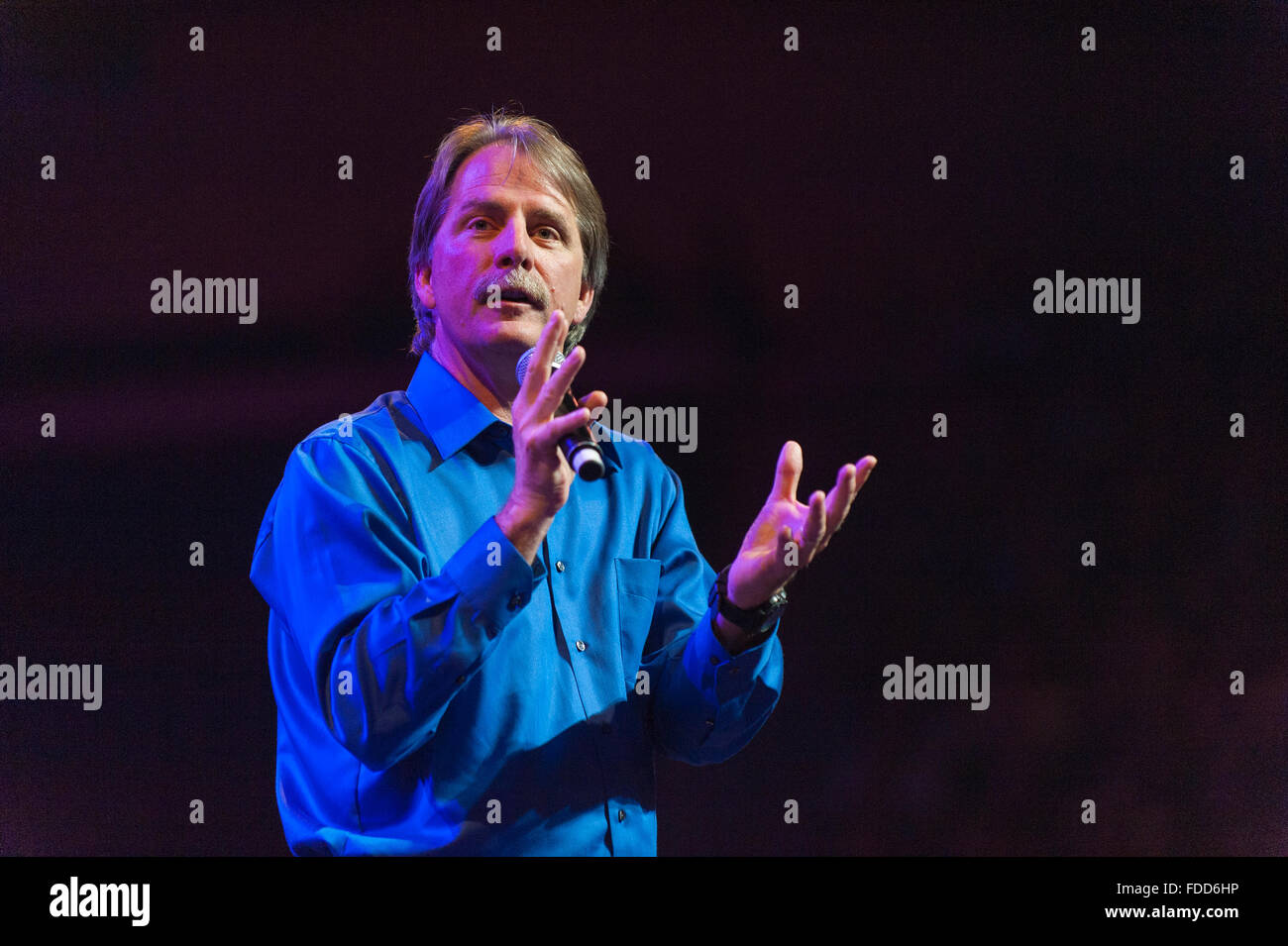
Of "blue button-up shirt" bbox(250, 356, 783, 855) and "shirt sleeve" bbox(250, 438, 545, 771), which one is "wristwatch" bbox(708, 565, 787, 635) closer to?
"blue button-up shirt" bbox(250, 356, 783, 855)

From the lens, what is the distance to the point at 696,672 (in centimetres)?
187

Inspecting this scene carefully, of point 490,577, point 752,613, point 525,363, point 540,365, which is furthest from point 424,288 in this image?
point 752,613

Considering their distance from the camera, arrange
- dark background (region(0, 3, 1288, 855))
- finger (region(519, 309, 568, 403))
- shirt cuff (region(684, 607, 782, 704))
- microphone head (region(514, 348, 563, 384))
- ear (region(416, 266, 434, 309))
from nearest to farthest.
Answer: finger (region(519, 309, 568, 403)) < microphone head (region(514, 348, 563, 384)) < shirt cuff (region(684, 607, 782, 704)) < ear (region(416, 266, 434, 309)) < dark background (region(0, 3, 1288, 855))

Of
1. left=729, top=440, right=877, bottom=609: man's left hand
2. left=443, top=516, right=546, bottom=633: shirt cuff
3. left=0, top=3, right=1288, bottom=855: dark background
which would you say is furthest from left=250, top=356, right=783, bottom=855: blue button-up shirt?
left=0, top=3, right=1288, bottom=855: dark background

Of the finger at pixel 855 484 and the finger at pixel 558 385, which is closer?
the finger at pixel 558 385

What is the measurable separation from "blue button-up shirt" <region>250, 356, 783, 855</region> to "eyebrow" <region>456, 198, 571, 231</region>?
285 mm

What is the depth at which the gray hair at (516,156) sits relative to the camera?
80.7 inches

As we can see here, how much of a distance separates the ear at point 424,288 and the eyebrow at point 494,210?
13cm

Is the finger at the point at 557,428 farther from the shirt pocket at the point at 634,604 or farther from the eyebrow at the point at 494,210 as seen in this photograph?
the eyebrow at the point at 494,210

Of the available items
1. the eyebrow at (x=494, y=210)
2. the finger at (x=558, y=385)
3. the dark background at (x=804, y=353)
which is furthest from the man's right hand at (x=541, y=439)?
the dark background at (x=804, y=353)

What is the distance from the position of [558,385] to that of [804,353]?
1.19m

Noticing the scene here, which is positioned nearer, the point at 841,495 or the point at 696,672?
the point at 841,495

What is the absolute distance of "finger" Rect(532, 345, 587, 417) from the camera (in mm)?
1504

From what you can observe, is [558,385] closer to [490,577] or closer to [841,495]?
[490,577]
